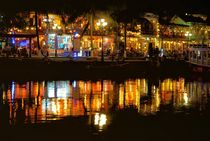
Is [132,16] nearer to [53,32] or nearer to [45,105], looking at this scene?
[53,32]

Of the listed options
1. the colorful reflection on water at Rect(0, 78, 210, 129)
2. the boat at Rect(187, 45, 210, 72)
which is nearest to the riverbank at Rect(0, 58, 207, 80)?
the boat at Rect(187, 45, 210, 72)

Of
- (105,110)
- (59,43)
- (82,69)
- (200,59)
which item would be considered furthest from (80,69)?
(105,110)

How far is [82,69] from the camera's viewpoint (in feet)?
117

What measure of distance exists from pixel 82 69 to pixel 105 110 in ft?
57.4

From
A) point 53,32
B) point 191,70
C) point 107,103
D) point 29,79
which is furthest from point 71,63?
point 107,103

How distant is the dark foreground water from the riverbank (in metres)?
4.39

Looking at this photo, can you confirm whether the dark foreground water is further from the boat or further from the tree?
the tree

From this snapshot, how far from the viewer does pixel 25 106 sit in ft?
63.1

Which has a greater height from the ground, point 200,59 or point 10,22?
point 10,22

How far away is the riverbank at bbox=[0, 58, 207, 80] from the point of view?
33.3 m

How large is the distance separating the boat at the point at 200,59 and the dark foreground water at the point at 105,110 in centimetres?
921

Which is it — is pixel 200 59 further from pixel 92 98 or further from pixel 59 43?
pixel 92 98

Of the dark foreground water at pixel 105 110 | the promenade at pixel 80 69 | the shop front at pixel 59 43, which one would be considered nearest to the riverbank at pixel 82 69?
the promenade at pixel 80 69

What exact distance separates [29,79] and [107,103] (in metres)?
12.0
